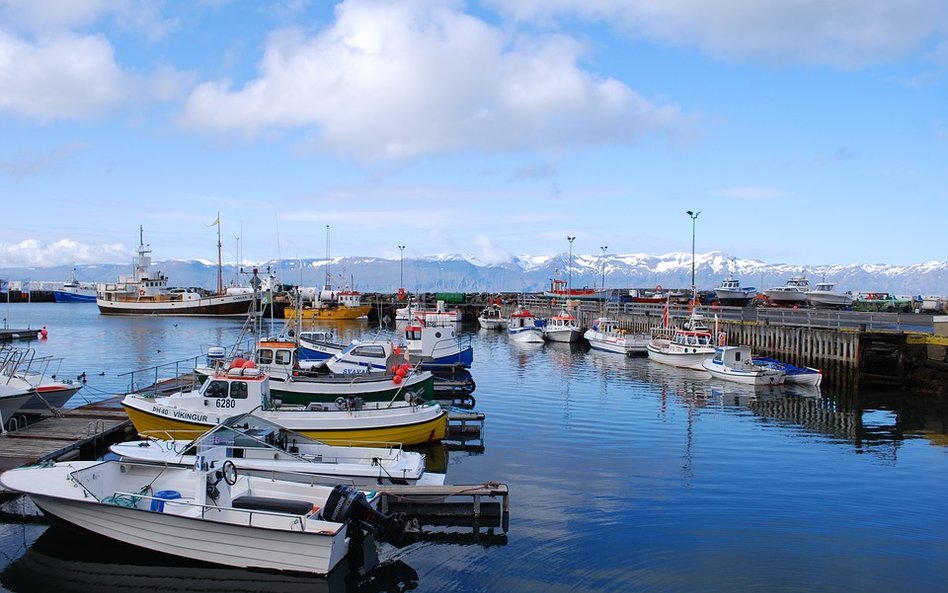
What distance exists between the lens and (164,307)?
104 meters

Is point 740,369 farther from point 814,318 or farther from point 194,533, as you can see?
point 194,533

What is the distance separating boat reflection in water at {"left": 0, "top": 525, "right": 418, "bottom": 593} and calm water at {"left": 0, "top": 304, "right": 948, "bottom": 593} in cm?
5

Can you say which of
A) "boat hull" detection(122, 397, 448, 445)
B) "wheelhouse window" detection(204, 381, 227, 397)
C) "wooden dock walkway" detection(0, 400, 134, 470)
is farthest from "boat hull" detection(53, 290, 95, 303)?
"wheelhouse window" detection(204, 381, 227, 397)

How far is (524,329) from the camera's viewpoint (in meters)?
67.7

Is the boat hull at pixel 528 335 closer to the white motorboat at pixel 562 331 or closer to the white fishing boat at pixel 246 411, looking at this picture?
the white motorboat at pixel 562 331

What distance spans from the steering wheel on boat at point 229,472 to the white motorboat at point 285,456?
1222mm

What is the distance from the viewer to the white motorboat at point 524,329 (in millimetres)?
65562

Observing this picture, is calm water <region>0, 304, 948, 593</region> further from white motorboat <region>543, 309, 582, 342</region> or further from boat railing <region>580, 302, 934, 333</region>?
white motorboat <region>543, 309, 582, 342</region>

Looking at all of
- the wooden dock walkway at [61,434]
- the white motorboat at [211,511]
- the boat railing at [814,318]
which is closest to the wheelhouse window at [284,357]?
the wooden dock walkway at [61,434]

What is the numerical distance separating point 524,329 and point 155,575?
182 feet

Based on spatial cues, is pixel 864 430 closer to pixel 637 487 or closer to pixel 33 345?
pixel 637 487

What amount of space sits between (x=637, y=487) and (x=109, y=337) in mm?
62157

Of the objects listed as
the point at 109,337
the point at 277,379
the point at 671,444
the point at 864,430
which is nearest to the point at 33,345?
the point at 109,337

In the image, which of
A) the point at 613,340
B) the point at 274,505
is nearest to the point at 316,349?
the point at 613,340
